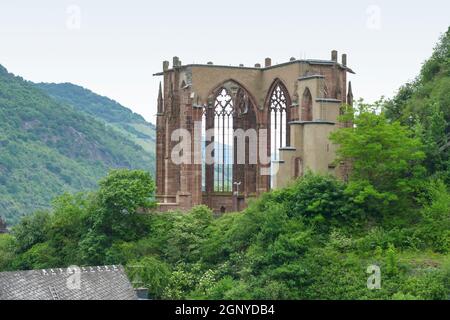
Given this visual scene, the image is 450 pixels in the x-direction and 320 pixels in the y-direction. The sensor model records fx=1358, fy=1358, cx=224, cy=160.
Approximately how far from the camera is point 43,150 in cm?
15250

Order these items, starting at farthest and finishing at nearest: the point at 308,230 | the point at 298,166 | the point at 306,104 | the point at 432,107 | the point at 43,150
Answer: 1. the point at 43,150
2. the point at 306,104
3. the point at 298,166
4. the point at 432,107
5. the point at 308,230

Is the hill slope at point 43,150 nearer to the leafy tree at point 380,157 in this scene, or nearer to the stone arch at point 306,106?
the stone arch at point 306,106

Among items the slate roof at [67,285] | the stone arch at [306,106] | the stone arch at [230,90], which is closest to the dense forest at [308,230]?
the stone arch at [306,106]

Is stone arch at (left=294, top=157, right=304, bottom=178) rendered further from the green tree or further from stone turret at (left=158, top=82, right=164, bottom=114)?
stone turret at (left=158, top=82, right=164, bottom=114)

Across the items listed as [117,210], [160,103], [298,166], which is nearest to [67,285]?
[117,210]

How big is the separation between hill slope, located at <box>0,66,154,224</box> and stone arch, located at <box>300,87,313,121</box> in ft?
222

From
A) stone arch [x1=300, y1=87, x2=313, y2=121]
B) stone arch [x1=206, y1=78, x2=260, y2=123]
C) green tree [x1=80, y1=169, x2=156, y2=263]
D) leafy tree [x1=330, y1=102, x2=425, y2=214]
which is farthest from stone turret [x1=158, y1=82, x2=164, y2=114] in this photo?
leafy tree [x1=330, y1=102, x2=425, y2=214]

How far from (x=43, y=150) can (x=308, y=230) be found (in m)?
98.6

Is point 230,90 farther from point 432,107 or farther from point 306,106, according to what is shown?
point 432,107

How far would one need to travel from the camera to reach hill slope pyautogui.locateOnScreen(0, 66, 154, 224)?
461 feet

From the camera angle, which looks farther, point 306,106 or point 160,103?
point 160,103

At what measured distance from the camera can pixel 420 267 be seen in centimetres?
5288
